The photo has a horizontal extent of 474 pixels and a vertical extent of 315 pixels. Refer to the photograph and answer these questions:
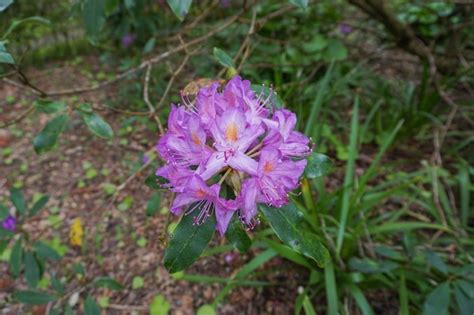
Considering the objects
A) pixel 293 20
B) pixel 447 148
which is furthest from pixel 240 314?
pixel 293 20

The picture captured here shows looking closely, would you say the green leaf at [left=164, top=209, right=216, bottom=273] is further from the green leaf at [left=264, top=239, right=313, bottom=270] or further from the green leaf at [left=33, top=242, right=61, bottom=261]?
the green leaf at [left=33, top=242, right=61, bottom=261]

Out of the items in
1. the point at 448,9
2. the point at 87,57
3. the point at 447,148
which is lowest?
the point at 447,148

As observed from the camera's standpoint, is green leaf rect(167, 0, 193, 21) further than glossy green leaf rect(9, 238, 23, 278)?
No

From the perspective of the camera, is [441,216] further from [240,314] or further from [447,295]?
[240,314]

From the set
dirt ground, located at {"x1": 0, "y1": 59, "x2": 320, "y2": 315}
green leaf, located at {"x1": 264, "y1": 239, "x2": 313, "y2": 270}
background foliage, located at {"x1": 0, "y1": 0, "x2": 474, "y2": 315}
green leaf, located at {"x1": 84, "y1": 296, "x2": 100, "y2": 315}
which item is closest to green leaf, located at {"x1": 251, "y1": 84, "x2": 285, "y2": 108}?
background foliage, located at {"x1": 0, "y1": 0, "x2": 474, "y2": 315}

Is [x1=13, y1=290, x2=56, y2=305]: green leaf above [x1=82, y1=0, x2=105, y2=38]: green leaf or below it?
below

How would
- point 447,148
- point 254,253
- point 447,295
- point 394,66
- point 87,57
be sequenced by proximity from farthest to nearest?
point 87,57, point 394,66, point 447,148, point 254,253, point 447,295

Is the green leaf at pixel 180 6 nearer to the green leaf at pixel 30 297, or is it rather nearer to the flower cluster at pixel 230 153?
the flower cluster at pixel 230 153
